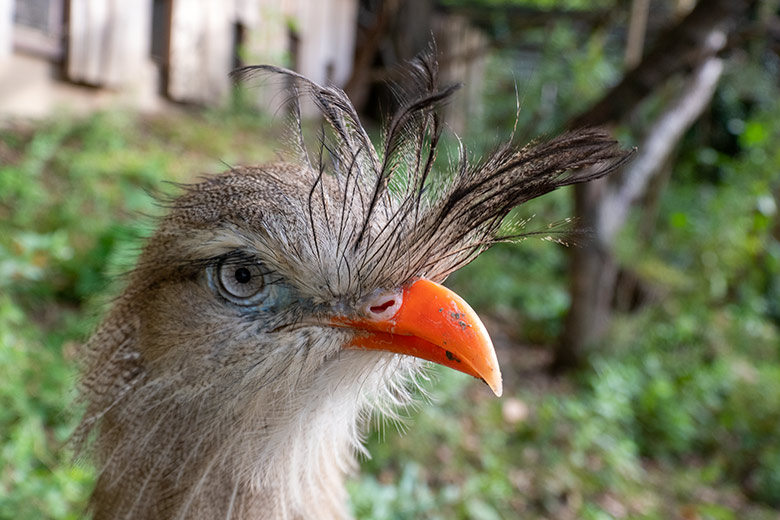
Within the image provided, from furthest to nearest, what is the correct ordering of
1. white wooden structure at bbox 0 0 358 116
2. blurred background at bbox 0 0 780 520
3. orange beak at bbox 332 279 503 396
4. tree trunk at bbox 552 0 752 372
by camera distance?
white wooden structure at bbox 0 0 358 116
tree trunk at bbox 552 0 752 372
blurred background at bbox 0 0 780 520
orange beak at bbox 332 279 503 396

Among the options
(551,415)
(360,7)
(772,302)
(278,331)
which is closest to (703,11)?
(551,415)

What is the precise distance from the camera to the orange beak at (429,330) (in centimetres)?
110

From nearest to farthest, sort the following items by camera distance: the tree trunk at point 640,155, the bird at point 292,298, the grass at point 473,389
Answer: the bird at point 292,298 → the grass at point 473,389 → the tree trunk at point 640,155

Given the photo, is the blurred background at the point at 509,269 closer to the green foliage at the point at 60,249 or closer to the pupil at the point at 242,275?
the green foliage at the point at 60,249

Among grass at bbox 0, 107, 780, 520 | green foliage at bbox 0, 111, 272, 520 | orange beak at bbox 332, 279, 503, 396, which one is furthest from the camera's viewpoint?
grass at bbox 0, 107, 780, 520

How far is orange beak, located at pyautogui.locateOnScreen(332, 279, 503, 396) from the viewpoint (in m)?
1.10

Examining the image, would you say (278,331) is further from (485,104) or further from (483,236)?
(485,104)

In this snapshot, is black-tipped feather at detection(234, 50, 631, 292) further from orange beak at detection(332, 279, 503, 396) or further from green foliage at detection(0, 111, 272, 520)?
green foliage at detection(0, 111, 272, 520)

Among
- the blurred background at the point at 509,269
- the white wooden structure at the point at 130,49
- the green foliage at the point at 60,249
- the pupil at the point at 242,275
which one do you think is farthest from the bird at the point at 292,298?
the white wooden structure at the point at 130,49

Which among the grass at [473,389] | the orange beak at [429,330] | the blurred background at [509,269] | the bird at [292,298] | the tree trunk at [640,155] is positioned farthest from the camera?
the tree trunk at [640,155]

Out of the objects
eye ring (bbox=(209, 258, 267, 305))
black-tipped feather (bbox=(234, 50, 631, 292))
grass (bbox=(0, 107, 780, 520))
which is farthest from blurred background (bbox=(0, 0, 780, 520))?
eye ring (bbox=(209, 258, 267, 305))

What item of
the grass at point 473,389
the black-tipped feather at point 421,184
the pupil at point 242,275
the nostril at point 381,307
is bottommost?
the grass at point 473,389

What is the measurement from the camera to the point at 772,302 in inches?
269

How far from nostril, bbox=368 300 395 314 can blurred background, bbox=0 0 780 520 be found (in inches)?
17.4
